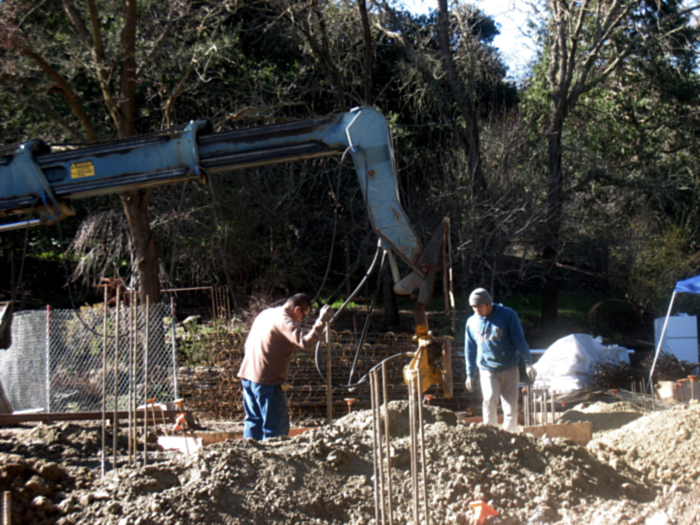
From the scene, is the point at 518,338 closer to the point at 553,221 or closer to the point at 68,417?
the point at 68,417

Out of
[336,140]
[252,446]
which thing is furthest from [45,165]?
[252,446]

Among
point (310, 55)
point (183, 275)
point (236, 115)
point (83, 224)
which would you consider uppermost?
point (310, 55)

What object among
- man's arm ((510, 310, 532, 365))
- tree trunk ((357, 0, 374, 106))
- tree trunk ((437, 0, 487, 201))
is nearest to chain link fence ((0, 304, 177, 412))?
man's arm ((510, 310, 532, 365))

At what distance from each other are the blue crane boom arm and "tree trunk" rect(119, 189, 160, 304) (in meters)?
6.38

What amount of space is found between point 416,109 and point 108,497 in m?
13.8

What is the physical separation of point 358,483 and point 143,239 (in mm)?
8536

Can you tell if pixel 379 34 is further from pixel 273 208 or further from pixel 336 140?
pixel 336 140

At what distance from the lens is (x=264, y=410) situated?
576 cm

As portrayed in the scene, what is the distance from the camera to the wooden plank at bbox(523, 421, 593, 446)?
6.41m

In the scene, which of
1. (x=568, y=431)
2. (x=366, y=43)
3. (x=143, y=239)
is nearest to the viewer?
(x=568, y=431)

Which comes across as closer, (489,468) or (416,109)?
(489,468)

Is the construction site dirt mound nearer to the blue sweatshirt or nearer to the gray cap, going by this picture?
the blue sweatshirt

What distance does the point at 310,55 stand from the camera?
1516cm

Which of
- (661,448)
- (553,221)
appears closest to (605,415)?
(661,448)
